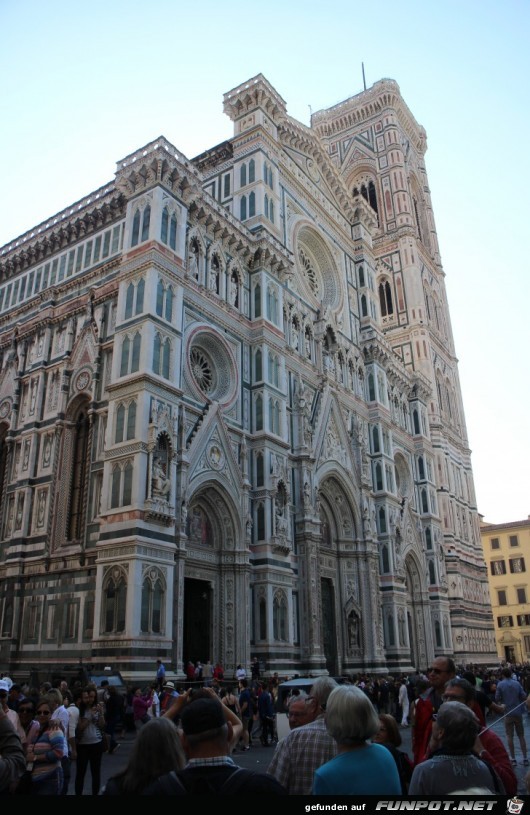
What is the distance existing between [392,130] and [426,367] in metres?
27.1

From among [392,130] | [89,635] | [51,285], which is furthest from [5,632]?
[392,130]

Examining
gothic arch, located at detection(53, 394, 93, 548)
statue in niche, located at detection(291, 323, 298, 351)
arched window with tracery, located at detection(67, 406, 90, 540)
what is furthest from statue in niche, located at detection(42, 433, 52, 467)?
statue in niche, located at detection(291, 323, 298, 351)

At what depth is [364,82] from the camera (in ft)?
268

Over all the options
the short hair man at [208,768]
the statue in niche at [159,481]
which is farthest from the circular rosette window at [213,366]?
the short hair man at [208,768]

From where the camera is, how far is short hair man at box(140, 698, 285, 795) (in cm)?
301

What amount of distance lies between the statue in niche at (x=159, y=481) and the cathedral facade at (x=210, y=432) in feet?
0.28

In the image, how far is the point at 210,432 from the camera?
24.8 m

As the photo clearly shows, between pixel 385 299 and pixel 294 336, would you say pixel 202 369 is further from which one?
pixel 385 299

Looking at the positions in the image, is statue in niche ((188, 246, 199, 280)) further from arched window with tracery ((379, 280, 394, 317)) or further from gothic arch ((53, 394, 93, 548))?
arched window with tracery ((379, 280, 394, 317))

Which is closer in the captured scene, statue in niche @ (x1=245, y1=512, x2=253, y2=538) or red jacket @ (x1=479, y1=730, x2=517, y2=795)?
red jacket @ (x1=479, y1=730, x2=517, y2=795)

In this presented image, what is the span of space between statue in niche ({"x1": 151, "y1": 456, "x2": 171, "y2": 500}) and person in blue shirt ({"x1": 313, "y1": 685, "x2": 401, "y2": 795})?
58.2 ft

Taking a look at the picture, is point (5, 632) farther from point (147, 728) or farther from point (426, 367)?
point (426, 367)

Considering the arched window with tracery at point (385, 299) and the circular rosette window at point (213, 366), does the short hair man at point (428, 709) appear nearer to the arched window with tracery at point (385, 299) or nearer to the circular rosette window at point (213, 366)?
the circular rosette window at point (213, 366)

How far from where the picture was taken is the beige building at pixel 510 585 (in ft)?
223
